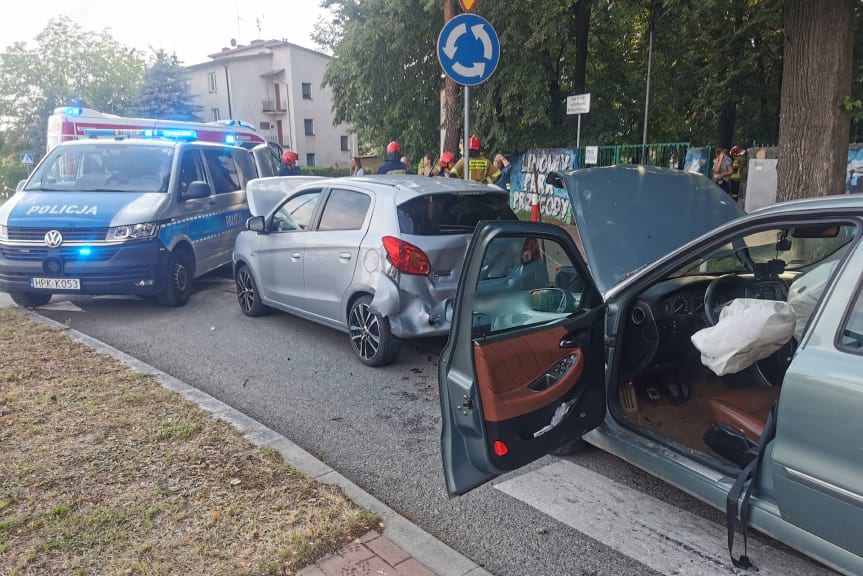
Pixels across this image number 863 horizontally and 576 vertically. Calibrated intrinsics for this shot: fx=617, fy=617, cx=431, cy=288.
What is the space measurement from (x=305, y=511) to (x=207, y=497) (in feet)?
1.87

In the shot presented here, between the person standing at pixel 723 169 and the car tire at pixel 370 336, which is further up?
the person standing at pixel 723 169

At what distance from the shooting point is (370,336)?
5.41 m

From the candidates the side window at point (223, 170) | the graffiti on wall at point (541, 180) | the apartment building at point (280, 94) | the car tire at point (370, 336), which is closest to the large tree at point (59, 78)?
Answer: the apartment building at point (280, 94)

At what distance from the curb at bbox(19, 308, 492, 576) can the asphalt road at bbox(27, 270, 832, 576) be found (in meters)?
0.12

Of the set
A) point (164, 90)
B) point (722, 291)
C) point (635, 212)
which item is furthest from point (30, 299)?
point (164, 90)

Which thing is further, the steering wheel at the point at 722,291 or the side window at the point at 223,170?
the side window at the point at 223,170

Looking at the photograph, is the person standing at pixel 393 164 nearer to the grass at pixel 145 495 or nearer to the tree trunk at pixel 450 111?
the tree trunk at pixel 450 111

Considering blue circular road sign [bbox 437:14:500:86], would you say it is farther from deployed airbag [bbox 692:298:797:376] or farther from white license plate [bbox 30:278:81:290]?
white license plate [bbox 30:278:81:290]

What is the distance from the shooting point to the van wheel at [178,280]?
7480 millimetres

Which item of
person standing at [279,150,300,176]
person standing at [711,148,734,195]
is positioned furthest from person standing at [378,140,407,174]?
person standing at [711,148,734,195]

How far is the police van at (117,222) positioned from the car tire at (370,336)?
3.02m

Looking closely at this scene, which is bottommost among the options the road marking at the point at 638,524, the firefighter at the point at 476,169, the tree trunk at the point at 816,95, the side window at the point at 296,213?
the road marking at the point at 638,524

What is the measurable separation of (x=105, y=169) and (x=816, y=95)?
8221mm

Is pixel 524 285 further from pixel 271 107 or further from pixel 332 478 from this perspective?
pixel 271 107
